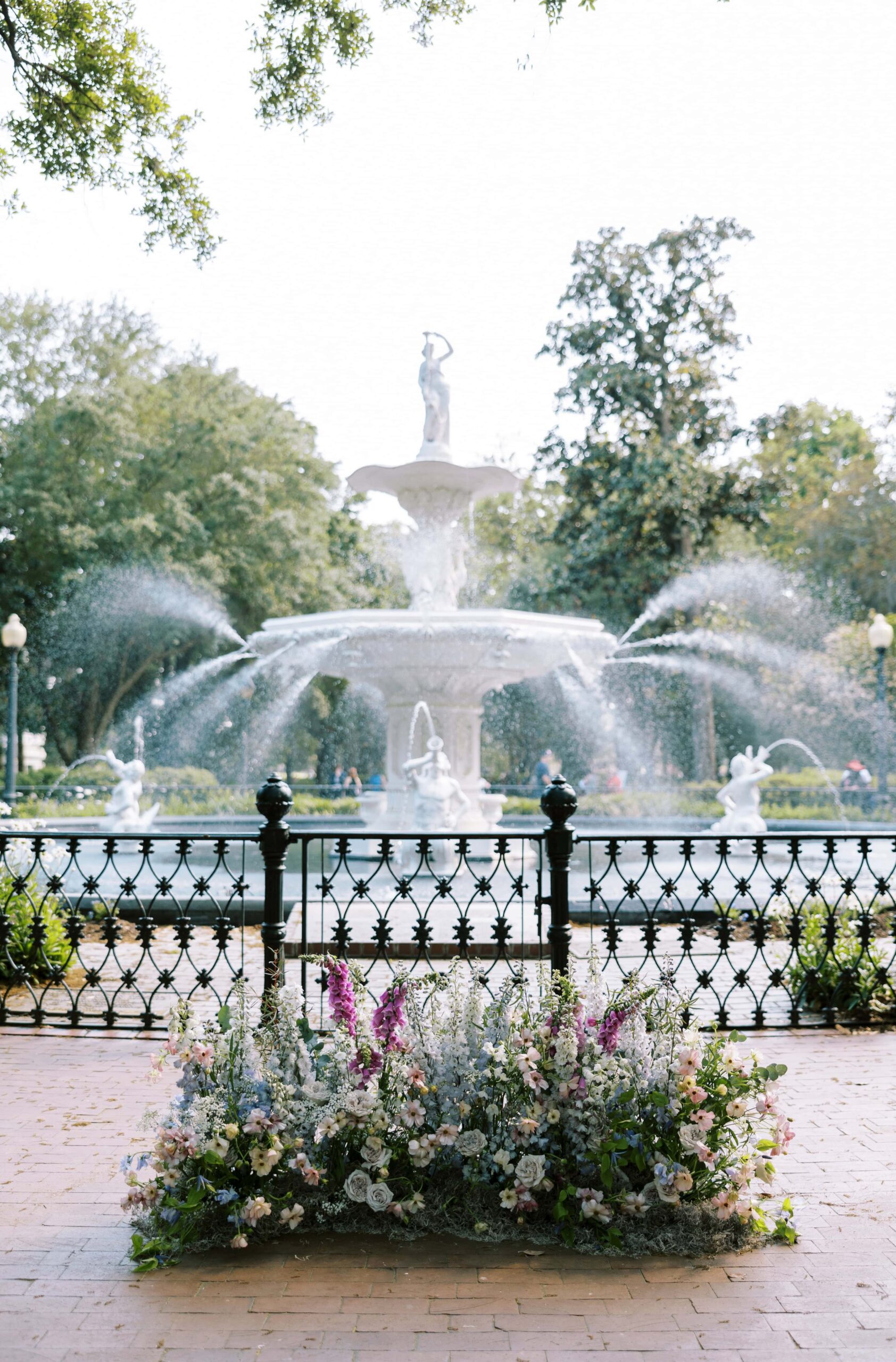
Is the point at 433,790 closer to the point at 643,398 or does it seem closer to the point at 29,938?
the point at 29,938

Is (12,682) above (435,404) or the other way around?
the other way around

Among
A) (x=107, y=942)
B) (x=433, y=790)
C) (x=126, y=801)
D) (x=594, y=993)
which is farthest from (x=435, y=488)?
(x=594, y=993)

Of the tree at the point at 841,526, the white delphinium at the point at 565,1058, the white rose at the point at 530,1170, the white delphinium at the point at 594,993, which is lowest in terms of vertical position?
the white rose at the point at 530,1170

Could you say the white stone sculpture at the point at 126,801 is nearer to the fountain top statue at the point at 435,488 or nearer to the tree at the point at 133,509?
the fountain top statue at the point at 435,488

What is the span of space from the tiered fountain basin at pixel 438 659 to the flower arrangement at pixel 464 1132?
859cm

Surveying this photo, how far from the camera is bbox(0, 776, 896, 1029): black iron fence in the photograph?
579 cm

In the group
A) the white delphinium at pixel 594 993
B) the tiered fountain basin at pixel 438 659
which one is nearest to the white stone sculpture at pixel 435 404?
the tiered fountain basin at pixel 438 659

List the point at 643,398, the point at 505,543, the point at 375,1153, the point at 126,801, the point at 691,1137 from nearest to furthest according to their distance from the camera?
the point at 691,1137 < the point at 375,1153 < the point at 126,801 < the point at 643,398 < the point at 505,543

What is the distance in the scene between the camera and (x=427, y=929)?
239 inches

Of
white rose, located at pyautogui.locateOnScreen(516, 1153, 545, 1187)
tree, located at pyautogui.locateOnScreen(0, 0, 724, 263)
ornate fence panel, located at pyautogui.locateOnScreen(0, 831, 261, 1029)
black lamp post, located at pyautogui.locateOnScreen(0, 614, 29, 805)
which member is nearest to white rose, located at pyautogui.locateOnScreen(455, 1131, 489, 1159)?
white rose, located at pyautogui.locateOnScreen(516, 1153, 545, 1187)

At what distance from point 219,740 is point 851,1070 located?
33.9m

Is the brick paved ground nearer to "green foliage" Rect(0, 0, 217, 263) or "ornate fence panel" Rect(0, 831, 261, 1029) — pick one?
"ornate fence panel" Rect(0, 831, 261, 1029)

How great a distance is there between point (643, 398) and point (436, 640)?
19.7 metres

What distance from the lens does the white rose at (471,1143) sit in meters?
3.93
